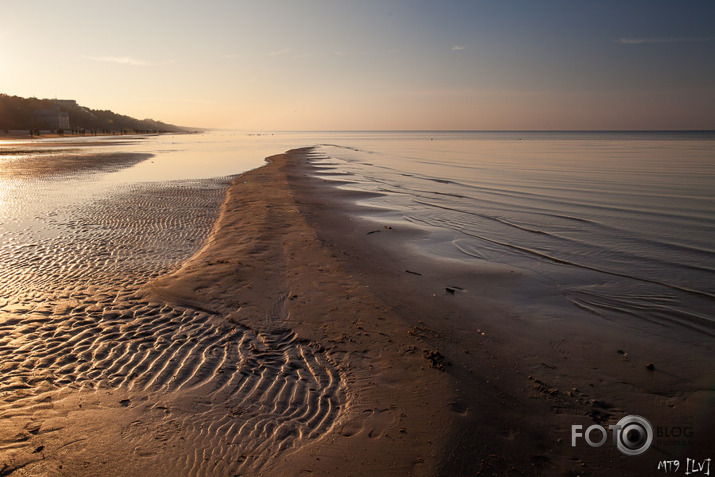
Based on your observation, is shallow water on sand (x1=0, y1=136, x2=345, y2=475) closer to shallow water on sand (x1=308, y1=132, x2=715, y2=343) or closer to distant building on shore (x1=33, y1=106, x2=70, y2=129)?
shallow water on sand (x1=308, y1=132, x2=715, y2=343)

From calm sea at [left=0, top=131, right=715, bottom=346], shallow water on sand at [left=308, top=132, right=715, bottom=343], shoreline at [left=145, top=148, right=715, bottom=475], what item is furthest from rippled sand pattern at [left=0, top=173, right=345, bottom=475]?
shallow water on sand at [left=308, top=132, right=715, bottom=343]

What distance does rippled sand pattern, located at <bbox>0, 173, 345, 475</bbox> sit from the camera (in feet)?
12.3

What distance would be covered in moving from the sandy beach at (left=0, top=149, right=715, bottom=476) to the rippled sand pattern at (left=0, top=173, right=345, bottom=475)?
0.9 inches

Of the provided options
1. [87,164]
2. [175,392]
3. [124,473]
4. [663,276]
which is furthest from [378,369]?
[87,164]

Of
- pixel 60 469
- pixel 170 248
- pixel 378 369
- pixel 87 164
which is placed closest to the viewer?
pixel 60 469

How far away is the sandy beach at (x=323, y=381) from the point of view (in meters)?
3.68

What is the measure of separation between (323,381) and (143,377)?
2235 mm

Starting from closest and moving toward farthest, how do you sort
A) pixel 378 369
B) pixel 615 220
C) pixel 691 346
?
1. pixel 378 369
2. pixel 691 346
3. pixel 615 220

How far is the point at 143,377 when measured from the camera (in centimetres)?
484

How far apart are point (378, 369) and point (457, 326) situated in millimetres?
1913

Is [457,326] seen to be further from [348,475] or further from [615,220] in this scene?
[615,220]

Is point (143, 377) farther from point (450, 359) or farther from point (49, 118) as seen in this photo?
point (49, 118)

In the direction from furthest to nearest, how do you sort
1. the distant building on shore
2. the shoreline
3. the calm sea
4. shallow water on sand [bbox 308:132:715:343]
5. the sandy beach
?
the distant building on shore → the calm sea → shallow water on sand [bbox 308:132:715:343] → the shoreline → the sandy beach

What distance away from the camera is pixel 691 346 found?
235 inches
